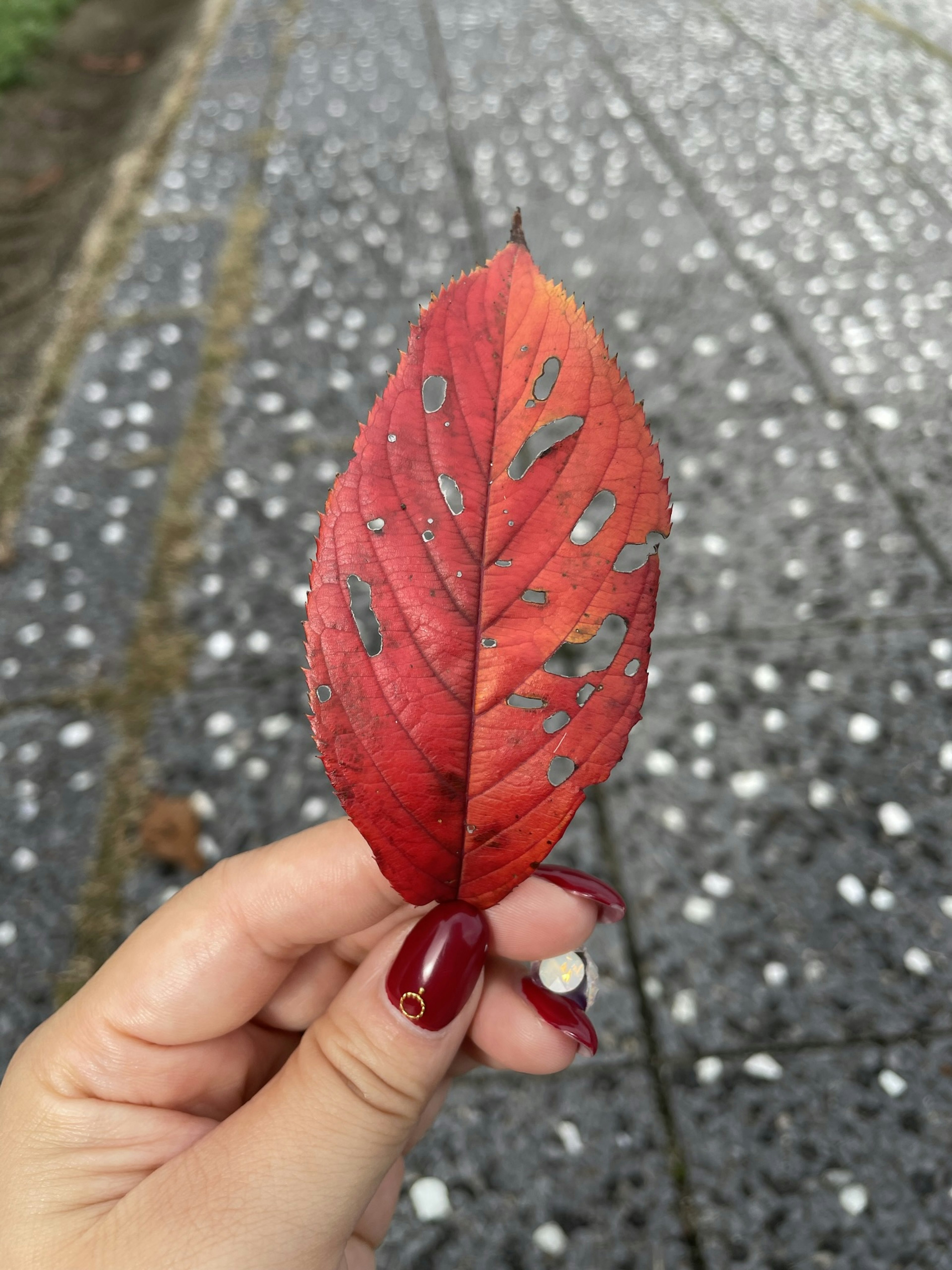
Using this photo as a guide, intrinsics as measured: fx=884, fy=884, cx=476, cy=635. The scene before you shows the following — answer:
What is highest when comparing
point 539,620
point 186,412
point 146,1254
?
point 539,620

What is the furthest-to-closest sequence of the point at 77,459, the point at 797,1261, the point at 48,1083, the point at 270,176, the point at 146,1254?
the point at 270,176
the point at 77,459
the point at 797,1261
the point at 48,1083
the point at 146,1254

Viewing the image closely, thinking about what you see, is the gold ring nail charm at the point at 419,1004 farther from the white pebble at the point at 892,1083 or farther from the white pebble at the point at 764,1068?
the white pebble at the point at 892,1083

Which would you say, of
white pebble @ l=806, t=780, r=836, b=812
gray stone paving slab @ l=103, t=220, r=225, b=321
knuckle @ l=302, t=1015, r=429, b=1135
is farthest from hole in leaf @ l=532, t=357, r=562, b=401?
gray stone paving slab @ l=103, t=220, r=225, b=321

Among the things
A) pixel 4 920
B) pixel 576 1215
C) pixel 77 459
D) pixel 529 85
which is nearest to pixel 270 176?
pixel 529 85

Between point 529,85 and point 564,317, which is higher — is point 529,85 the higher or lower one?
the lower one

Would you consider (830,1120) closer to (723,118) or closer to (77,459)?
(77,459)

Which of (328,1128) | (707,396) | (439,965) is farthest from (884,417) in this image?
(328,1128)
